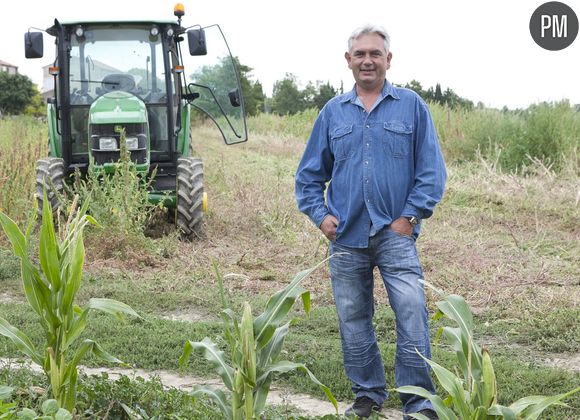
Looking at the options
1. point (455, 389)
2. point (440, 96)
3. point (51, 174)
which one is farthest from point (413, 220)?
point (440, 96)

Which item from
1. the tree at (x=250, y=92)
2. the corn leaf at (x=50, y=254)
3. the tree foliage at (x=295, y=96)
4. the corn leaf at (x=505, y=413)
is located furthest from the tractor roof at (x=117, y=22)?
the tree at (x=250, y=92)

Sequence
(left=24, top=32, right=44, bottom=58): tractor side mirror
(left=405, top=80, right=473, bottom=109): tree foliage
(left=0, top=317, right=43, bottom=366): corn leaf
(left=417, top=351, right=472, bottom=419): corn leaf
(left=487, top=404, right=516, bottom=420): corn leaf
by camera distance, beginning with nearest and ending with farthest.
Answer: (left=487, top=404, right=516, bottom=420): corn leaf
(left=417, top=351, right=472, bottom=419): corn leaf
(left=0, top=317, right=43, bottom=366): corn leaf
(left=24, top=32, right=44, bottom=58): tractor side mirror
(left=405, top=80, right=473, bottom=109): tree foliage

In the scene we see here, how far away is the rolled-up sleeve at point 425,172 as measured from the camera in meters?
4.52

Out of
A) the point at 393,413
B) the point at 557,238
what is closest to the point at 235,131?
the point at 557,238

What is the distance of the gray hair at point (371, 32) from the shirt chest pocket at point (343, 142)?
0.40m

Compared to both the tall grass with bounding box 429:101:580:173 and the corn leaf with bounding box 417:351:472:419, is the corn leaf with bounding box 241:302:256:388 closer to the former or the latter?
the corn leaf with bounding box 417:351:472:419

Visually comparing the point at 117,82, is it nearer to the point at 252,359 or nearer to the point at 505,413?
the point at 252,359

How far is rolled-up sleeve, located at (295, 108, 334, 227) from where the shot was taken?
4.80 meters

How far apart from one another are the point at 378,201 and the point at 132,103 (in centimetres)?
690

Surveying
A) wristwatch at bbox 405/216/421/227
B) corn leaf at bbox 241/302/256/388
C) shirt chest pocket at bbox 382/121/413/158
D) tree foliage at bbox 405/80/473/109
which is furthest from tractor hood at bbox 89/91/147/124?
tree foliage at bbox 405/80/473/109

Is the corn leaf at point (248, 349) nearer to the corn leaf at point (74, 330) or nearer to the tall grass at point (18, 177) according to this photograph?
the corn leaf at point (74, 330)

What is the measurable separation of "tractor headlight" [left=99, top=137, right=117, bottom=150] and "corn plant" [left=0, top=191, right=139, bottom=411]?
6.84 meters

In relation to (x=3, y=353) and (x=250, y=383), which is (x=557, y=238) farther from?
(x=250, y=383)

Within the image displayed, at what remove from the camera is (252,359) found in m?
3.69
